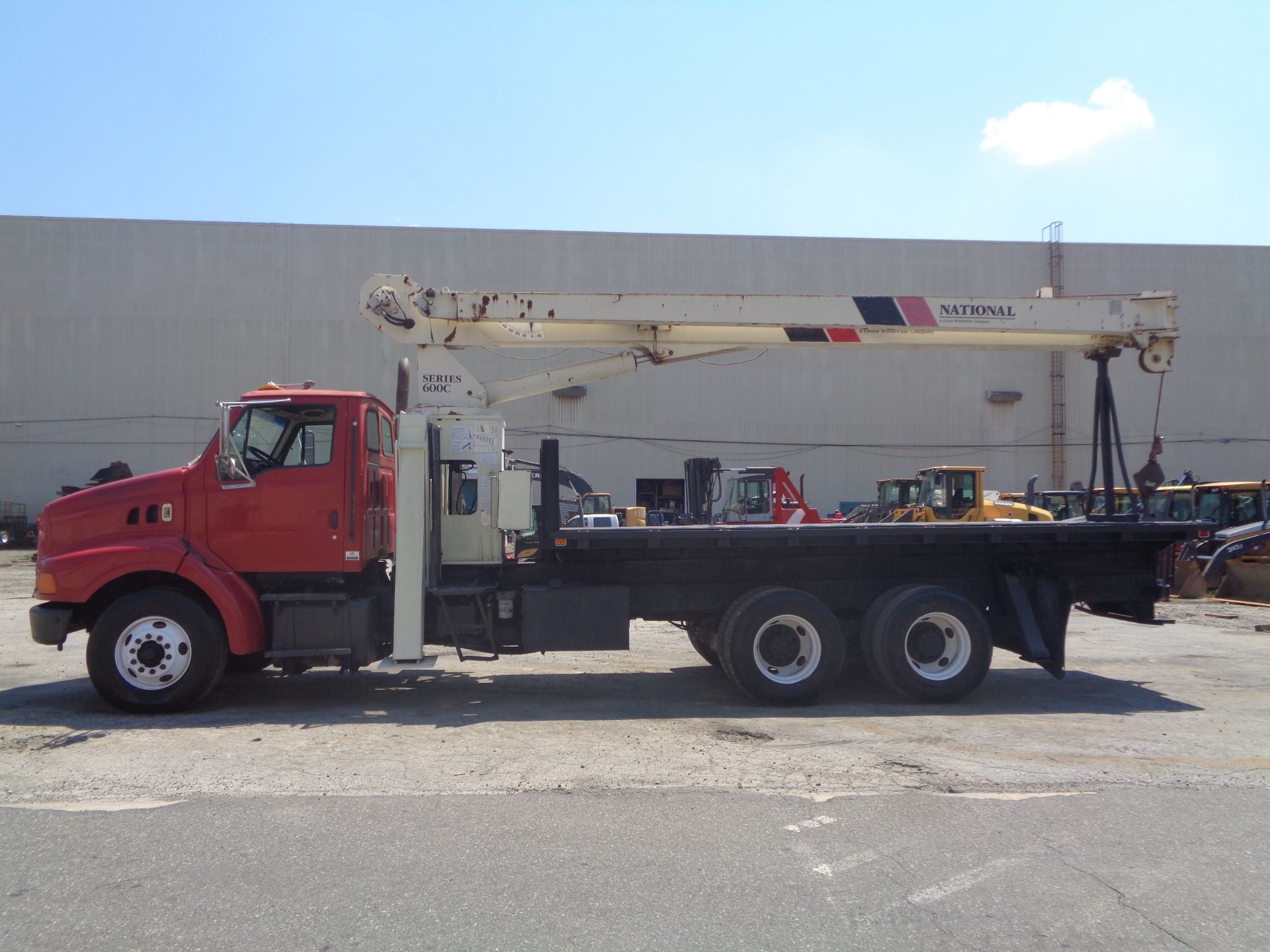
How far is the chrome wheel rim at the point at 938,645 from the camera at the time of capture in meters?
8.34

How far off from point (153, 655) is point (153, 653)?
0.06ft

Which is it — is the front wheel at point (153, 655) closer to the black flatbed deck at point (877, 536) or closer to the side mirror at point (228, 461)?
the side mirror at point (228, 461)

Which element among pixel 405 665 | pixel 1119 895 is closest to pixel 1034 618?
pixel 1119 895

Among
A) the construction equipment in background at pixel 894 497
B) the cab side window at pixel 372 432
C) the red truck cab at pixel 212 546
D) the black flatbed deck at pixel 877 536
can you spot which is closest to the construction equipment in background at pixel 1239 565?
the construction equipment in background at pixel 894 497

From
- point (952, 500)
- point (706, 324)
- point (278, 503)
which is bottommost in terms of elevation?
point (952, 500)

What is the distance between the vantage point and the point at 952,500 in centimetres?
1991

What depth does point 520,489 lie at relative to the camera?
8125 millimetres

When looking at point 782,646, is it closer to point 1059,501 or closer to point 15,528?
point 1059,501

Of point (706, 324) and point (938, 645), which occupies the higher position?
point (706, 324)

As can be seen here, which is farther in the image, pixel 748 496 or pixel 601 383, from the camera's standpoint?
pixel 601 383

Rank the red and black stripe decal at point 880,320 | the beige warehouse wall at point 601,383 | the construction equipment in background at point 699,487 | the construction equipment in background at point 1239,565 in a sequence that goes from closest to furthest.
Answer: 1. the red and black stripe decal at point 880,320
2. the construction equipment in background at point 699,487
3. the construction equipment in background at point 1239,565
4. the beige warehouse wall at point 601,383

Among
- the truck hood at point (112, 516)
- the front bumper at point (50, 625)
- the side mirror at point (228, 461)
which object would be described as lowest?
the front bumper at point (50, 625)

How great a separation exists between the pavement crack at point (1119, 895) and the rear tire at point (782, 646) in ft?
11.3

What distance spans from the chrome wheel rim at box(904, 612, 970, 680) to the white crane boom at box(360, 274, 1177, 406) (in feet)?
9.37
